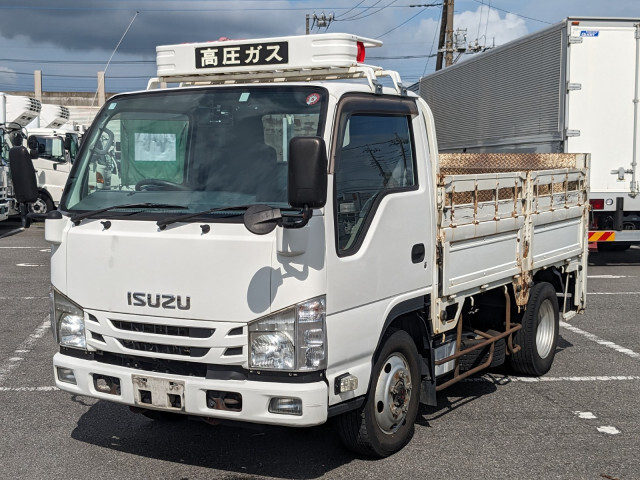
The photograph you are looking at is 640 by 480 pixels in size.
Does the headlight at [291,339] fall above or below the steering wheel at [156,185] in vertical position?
below

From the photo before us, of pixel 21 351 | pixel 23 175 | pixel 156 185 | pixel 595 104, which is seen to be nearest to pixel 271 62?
pixel 156 185

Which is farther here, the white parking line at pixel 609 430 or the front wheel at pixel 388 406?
the white parking line at pixel 609 430

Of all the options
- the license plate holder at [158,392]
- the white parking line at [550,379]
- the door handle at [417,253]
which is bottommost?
the white parking line at [550,379]

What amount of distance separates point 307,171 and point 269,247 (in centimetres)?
49

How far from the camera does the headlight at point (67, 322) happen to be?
16.5ft

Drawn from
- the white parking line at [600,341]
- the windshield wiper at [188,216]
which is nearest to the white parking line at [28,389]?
the windshield wiper at [188,216]

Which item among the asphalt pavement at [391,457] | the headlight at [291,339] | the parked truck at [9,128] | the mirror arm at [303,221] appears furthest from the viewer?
the parked truck at [9,128]

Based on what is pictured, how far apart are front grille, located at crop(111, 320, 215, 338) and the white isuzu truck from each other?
0.04ft

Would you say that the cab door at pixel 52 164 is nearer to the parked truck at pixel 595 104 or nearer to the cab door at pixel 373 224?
the parked truck at pixel 595 104

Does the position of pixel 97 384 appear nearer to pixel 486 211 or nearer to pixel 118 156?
pixel 118 156

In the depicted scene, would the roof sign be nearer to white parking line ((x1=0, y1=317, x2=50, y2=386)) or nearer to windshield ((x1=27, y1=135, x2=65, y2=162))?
white parking line ((x1=0, y1=317, x2=50, y2=386))

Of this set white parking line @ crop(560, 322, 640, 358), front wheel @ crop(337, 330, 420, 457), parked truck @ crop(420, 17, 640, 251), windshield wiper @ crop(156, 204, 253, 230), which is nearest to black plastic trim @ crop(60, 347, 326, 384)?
front wheel @ crop(337, 330, 420, 457)

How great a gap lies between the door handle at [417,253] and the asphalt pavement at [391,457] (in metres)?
1.23

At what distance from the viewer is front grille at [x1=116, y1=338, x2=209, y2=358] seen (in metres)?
4.63
